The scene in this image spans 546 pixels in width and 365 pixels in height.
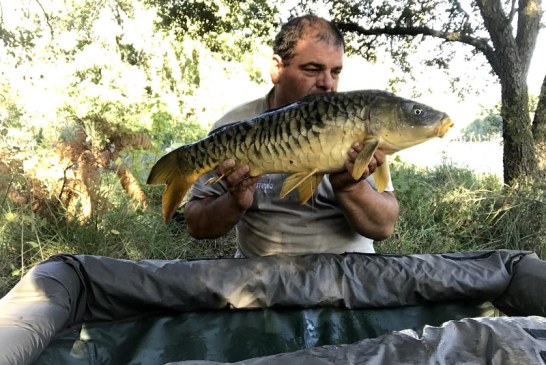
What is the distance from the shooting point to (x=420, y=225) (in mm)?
3660

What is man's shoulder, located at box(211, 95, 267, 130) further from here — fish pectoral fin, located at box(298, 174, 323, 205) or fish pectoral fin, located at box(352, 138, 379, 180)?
fish pectoral fin, located at box(352, 138, 379, 180)

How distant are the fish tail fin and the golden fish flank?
4.4 inches

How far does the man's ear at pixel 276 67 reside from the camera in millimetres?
1638

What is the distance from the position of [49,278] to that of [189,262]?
390mm

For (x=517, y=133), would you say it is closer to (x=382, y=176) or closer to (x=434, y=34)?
(x=434, y=34)

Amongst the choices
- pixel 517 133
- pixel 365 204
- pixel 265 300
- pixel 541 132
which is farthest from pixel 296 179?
pixel 541 132

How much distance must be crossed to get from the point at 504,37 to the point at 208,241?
2.59 meters

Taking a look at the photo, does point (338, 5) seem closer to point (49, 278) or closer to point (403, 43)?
point (403, 43)

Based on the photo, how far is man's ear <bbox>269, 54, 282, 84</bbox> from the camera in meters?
1.64

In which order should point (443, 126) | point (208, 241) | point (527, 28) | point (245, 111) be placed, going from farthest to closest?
point (527, 28) → point (208, 241) → point (245, 111) → point (443, 126)

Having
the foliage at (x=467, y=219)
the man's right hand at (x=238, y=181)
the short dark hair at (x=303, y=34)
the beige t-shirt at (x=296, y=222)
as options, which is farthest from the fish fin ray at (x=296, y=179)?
the foliage at (x=467, y=219)

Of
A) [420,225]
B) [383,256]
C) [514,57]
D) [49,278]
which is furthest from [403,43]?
[49,278]

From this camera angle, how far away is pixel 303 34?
1.57 meters

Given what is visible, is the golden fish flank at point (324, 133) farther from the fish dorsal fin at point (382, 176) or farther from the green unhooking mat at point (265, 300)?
the green unhooking mat at point (265, 300)
